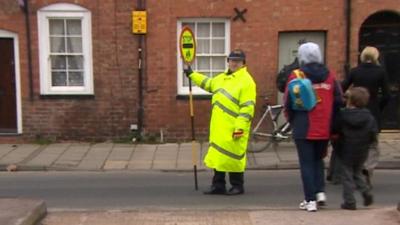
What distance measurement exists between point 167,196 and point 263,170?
256 centimetres

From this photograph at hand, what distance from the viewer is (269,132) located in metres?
12.2

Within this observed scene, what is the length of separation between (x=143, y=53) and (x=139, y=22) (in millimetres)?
650

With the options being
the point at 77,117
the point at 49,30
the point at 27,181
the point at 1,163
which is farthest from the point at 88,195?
the point at 49,30

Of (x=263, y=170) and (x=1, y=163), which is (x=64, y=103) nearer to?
(x=1, y=163)

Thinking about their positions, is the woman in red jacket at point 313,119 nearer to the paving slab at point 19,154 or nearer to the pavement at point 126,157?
the pavement at point 126,157

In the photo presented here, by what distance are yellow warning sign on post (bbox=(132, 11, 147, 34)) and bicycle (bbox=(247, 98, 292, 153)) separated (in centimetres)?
300

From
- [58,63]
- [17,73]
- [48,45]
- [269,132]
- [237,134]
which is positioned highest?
[48,45]

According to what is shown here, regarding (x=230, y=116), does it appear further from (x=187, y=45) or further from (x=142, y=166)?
(x=142, y=166)

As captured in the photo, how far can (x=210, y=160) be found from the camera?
7.86 m

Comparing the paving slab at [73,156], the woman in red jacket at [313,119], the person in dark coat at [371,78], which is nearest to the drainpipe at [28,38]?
the paving slab at [73,156]

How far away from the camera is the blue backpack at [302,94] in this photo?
6406mm

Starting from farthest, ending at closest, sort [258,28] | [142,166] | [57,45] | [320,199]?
[57,45]
[258,28]
[142,166]
[320,199]

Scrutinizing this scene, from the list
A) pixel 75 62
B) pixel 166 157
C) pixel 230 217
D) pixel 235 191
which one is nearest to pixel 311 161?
pixel 230 217

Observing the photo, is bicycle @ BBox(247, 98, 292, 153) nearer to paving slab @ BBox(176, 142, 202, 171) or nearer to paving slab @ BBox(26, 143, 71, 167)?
paving slab @ BBox(176, 142, 202, 171)
